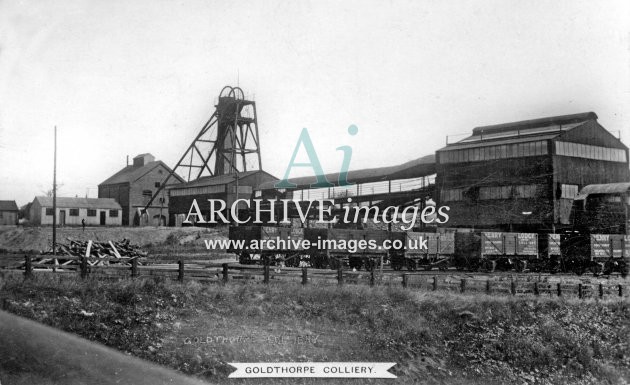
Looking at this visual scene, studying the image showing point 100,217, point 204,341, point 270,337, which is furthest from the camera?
point 100,217

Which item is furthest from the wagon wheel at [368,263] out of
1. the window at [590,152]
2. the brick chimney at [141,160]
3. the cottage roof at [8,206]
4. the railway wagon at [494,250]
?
the cottage roof at [8,206]

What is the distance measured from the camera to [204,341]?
43.3ft

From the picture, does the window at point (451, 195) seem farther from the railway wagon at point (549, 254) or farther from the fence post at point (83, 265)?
the fence post at point (83, 265)

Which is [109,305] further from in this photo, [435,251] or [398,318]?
[435,251]

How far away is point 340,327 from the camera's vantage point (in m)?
15.9

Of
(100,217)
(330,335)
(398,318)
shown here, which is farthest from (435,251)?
(100,217)

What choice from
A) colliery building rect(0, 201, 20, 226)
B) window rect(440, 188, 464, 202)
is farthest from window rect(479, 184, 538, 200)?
colliery building rect(0, 201, 20, 226)

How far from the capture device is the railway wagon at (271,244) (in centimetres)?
2639

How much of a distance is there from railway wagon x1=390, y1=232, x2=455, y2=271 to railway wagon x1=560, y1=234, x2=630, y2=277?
22.4 ft

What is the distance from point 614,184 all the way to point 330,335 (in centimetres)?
2880

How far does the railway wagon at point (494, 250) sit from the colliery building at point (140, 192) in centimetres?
3226

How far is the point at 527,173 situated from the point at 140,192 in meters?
37.9

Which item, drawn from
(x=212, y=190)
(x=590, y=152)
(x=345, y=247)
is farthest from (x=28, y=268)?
(x=590, y=152)

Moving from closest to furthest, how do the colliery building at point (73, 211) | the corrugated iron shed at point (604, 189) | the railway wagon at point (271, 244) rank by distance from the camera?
the railway wagon at point (271, 244)
the corrugated iron shed at point (604, 189)
the colliery building at point (73, 211)
